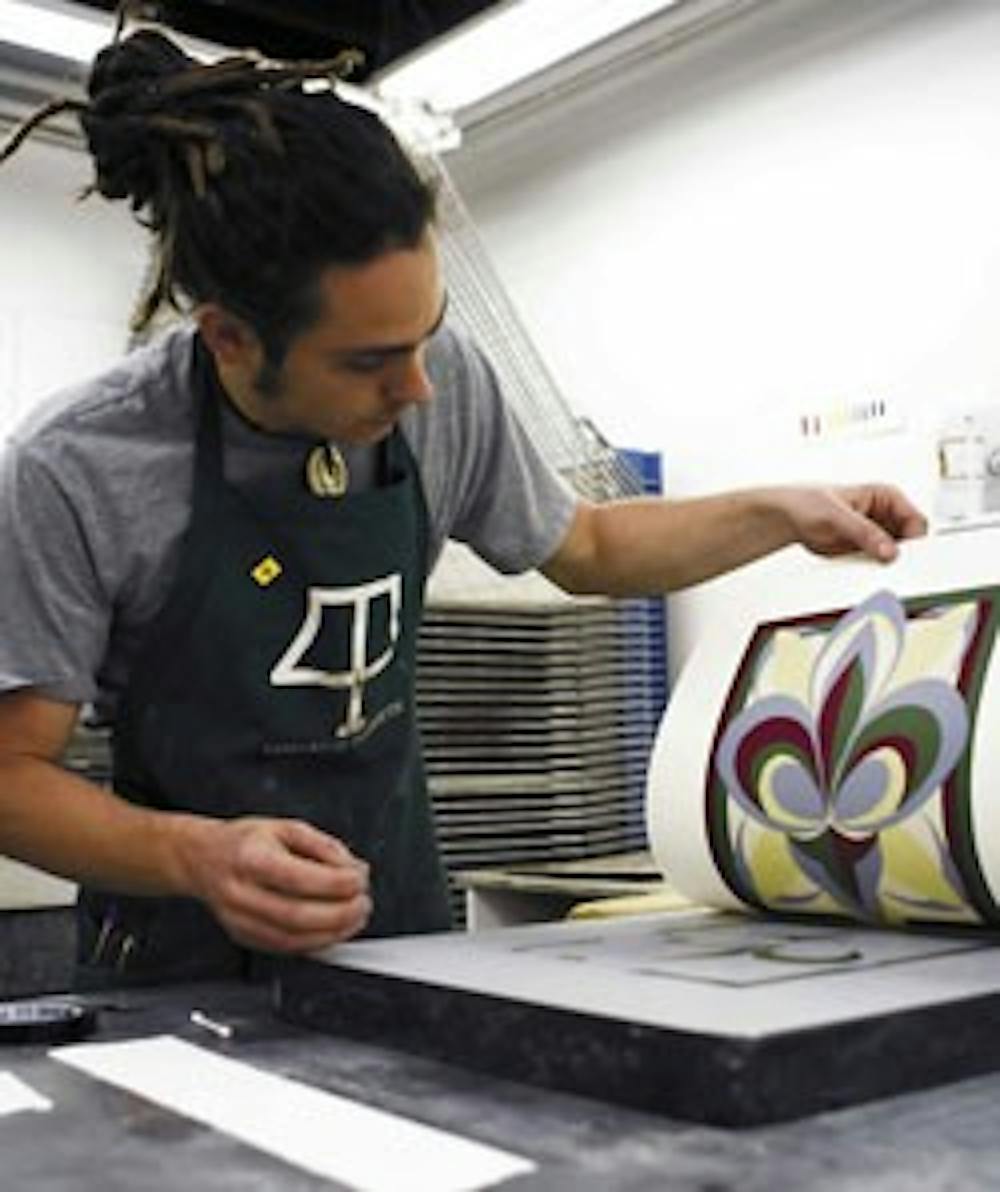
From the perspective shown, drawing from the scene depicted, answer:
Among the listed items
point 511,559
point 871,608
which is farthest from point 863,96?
point 871,608

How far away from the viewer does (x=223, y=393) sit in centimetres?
116

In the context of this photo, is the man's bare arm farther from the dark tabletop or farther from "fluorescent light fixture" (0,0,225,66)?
"fluorescent light fixture" (0,0,225,66)

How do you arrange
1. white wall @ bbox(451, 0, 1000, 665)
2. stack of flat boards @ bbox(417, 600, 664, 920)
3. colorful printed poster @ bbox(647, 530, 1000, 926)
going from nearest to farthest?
1. colorful printed poster @ bbox(647, 530, 1000, 926)
2. white wall @ bbox(451, 0, 1000, 665)
3. stack of flat boards @ bbox(417, 600, 664, 920)

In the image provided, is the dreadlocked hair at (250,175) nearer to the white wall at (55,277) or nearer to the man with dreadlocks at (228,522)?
the man with dreadlocks at (228,522)

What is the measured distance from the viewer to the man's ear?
42.9 inches

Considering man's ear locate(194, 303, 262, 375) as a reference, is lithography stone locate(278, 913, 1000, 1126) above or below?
→ below

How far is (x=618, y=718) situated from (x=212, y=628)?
1572mm

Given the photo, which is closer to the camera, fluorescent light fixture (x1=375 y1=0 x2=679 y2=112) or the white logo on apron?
the white logo on apron

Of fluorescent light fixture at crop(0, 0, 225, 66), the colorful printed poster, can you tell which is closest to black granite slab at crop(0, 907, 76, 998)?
fluorescent light fixture at crop(0, 0, 225, 66)

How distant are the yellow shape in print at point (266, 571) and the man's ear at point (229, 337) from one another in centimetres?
14

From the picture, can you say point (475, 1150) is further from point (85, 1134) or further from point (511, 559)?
point (511, 559)

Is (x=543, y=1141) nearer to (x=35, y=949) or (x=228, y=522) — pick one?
(x=228, y=522)

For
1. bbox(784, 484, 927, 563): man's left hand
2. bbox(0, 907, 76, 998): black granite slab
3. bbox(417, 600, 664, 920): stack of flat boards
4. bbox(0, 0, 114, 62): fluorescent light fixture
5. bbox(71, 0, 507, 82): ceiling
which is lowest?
bbox(0, 907, 76, 998): black granite slab

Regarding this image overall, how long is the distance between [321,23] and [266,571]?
6.72 feet
